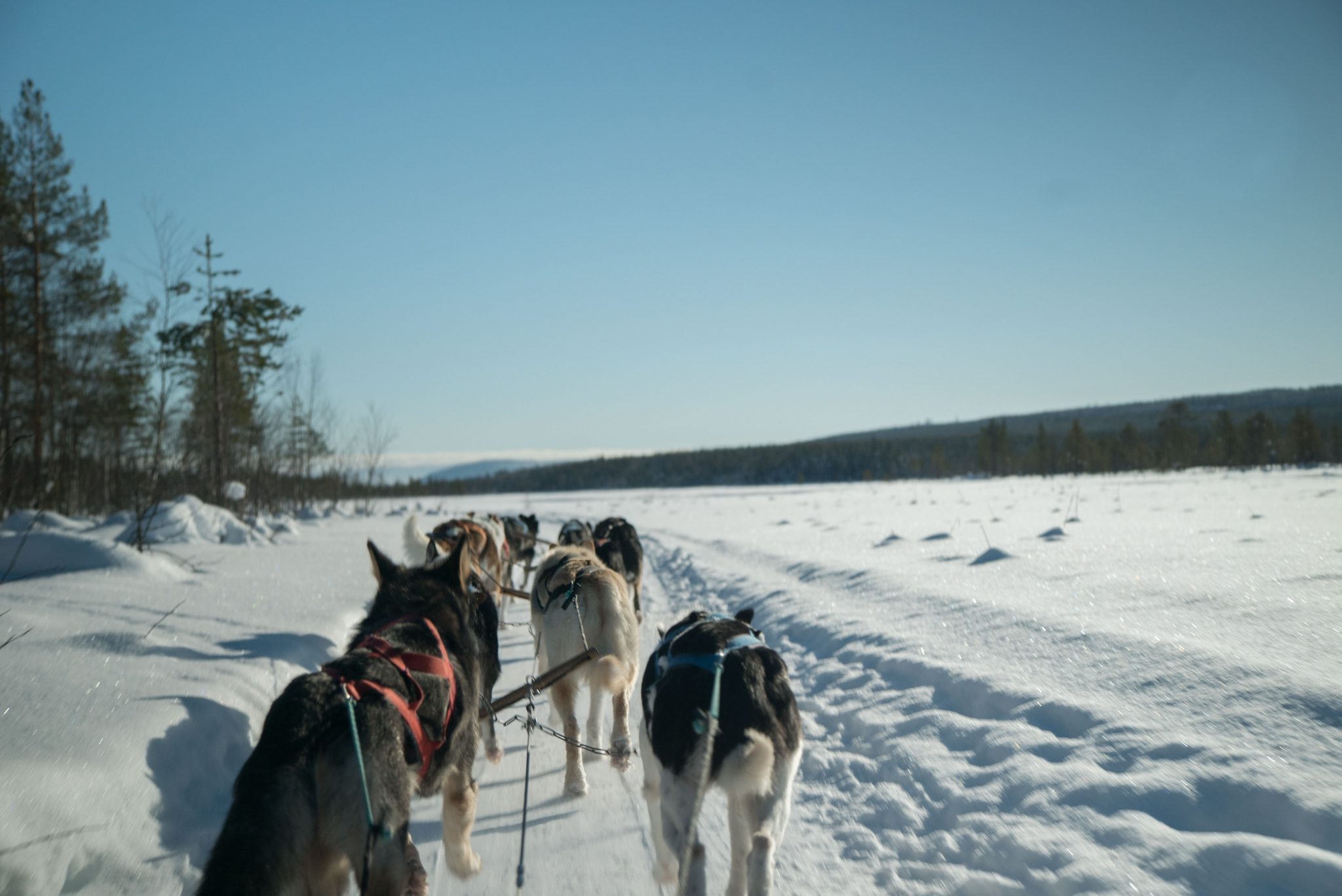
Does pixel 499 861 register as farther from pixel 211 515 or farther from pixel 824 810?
pixel 211 515

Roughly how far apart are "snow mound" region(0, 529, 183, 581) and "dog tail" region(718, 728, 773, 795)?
7.35m

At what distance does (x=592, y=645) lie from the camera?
4.55 metres

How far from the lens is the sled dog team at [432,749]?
6.48ft

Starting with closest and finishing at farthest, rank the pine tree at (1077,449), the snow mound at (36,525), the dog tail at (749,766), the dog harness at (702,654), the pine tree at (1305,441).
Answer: the dog tail at (749,766), the dog harness at (702,654), the snow mound at (36,525), the pine tree at (1305,441), the pine tree at (1077,449)

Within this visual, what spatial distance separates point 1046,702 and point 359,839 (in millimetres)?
3860

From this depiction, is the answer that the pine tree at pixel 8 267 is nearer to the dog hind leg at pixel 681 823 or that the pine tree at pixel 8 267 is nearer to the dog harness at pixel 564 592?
the dog harness at pixel 564 592

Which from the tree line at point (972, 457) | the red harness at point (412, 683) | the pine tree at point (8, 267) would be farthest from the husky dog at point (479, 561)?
the tree line at point (972, 457)

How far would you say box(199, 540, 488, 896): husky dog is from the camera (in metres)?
1.87

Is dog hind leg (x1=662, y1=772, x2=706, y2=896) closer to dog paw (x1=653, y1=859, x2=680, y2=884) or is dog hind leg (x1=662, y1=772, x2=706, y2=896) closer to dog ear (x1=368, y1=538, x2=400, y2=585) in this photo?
dog paw (x1=653, y1=859, x2=680, y2=884)

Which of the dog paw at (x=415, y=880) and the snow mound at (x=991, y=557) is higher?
the snow mound at (x=991, y=557)

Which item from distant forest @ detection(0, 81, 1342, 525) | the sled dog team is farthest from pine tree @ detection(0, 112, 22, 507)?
the sled dog team

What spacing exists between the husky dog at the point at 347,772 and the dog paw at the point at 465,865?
31 cm

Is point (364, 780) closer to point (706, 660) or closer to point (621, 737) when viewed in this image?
point (706, 660)

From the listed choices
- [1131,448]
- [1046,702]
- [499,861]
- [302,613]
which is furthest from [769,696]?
[1131,448]
